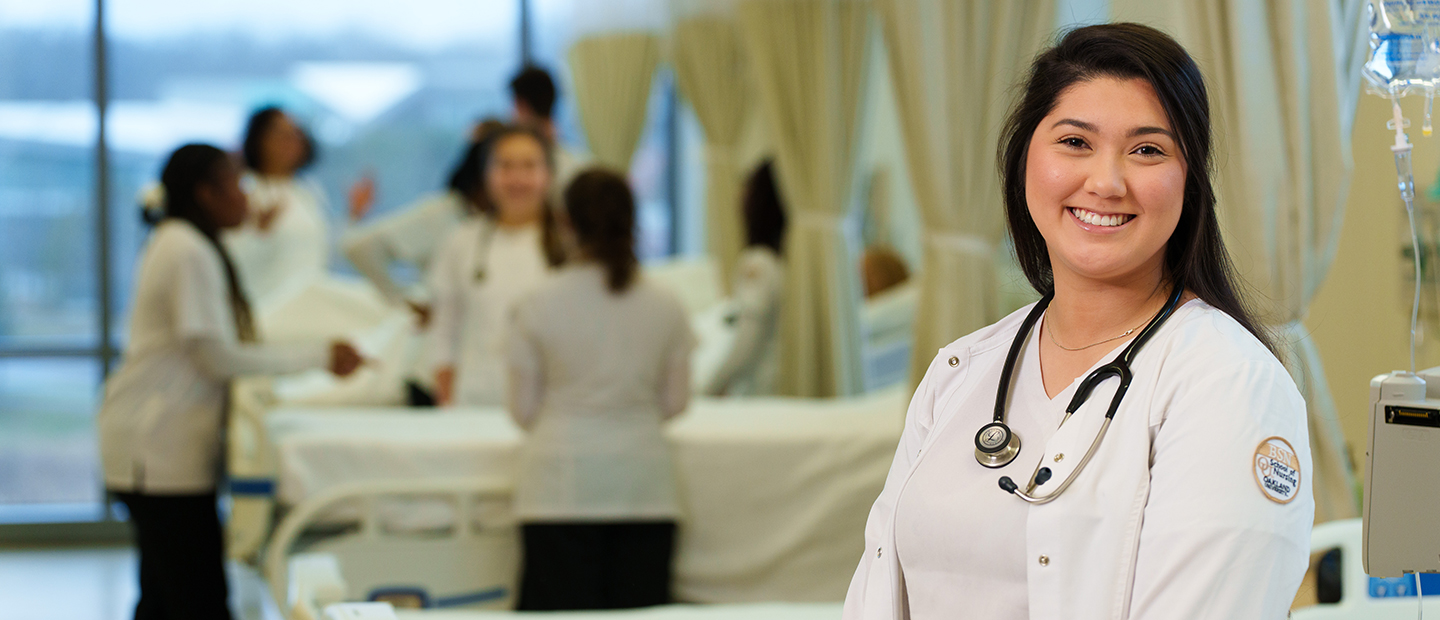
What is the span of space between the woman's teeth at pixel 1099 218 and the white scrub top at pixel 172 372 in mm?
2777

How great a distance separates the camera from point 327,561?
258cm

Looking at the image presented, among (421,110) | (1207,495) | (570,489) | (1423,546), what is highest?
(421,110)

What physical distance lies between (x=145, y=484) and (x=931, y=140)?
2332 millimetres

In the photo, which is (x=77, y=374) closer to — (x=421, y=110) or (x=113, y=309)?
(x=113, y=309)

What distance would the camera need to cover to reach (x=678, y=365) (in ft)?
11.6

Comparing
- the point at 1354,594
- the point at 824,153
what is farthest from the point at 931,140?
the point at 1354,594

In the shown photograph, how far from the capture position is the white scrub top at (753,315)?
183 inches

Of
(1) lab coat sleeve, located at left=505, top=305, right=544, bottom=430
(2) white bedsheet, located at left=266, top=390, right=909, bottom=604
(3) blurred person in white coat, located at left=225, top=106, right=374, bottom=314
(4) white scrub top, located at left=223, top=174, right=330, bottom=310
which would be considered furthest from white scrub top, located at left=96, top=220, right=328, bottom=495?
(4) white scrub top, located at left=223, top=174, right=330, bottom=310

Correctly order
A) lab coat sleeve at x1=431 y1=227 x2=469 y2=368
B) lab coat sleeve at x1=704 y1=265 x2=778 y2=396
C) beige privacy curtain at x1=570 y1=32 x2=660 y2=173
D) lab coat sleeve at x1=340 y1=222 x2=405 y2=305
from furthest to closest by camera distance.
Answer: beige privacy curtain at x1=570 y1=32 x2=660 y2=173 < lab coat sleeve at x1=340 y1=222 x2=405 y2=305 < lab coat sleeve at x1=704 y1=265 x2=778 y2=396 < lab coat sleeve at x1=431 y1=227 x2=469 y2=368

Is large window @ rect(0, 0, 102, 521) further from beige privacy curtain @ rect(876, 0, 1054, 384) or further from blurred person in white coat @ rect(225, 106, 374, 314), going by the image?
beige privacy curtain @ rect(876, 0, 1054, 384)

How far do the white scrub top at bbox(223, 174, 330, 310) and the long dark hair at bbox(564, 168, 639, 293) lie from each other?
9.41 ft

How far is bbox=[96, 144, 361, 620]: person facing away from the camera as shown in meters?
3.45

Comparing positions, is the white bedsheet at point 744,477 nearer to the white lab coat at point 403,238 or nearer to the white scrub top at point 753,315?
the white scrub top at point 753,315

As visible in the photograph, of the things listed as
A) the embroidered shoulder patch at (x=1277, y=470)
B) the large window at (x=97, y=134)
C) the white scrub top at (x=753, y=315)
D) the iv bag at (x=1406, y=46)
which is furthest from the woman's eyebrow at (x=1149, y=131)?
the large window at (x=97, y=134)
